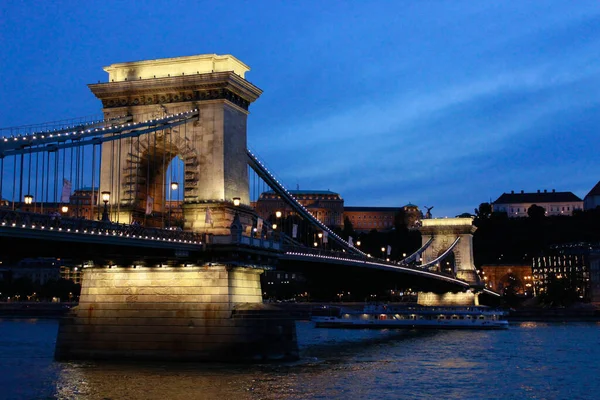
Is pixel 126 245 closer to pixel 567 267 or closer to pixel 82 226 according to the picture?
pixel 82 226

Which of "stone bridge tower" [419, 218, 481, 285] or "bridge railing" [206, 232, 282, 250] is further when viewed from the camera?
"stone bridge tower" [419, 218, 481, 285]

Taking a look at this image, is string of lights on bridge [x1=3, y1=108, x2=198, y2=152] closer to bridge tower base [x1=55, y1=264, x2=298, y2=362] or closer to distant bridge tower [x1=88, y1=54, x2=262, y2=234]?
distant bridge tower [x1=88, y1=54, x2=262, y2=234]

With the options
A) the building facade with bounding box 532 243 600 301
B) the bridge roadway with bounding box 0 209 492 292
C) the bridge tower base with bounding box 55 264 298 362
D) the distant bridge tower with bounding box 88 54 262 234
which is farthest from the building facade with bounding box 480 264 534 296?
the bridge tower base with bounding box 55 264 298 362

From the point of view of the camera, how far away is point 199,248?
37.3 meters

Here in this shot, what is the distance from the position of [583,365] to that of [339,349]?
15500 mm

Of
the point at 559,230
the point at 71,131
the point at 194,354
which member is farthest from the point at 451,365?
the point at 559,230

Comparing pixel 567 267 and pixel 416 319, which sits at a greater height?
pixel 567 267

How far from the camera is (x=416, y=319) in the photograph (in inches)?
3433

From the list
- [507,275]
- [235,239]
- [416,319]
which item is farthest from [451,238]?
[235,239]

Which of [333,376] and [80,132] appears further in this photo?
[333,376]

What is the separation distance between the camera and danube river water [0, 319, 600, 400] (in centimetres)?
3222

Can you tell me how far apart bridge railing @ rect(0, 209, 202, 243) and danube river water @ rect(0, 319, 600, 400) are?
218 inches

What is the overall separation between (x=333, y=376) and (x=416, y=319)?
50394mm

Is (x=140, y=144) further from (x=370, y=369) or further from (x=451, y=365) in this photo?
(x=451, y=365)
